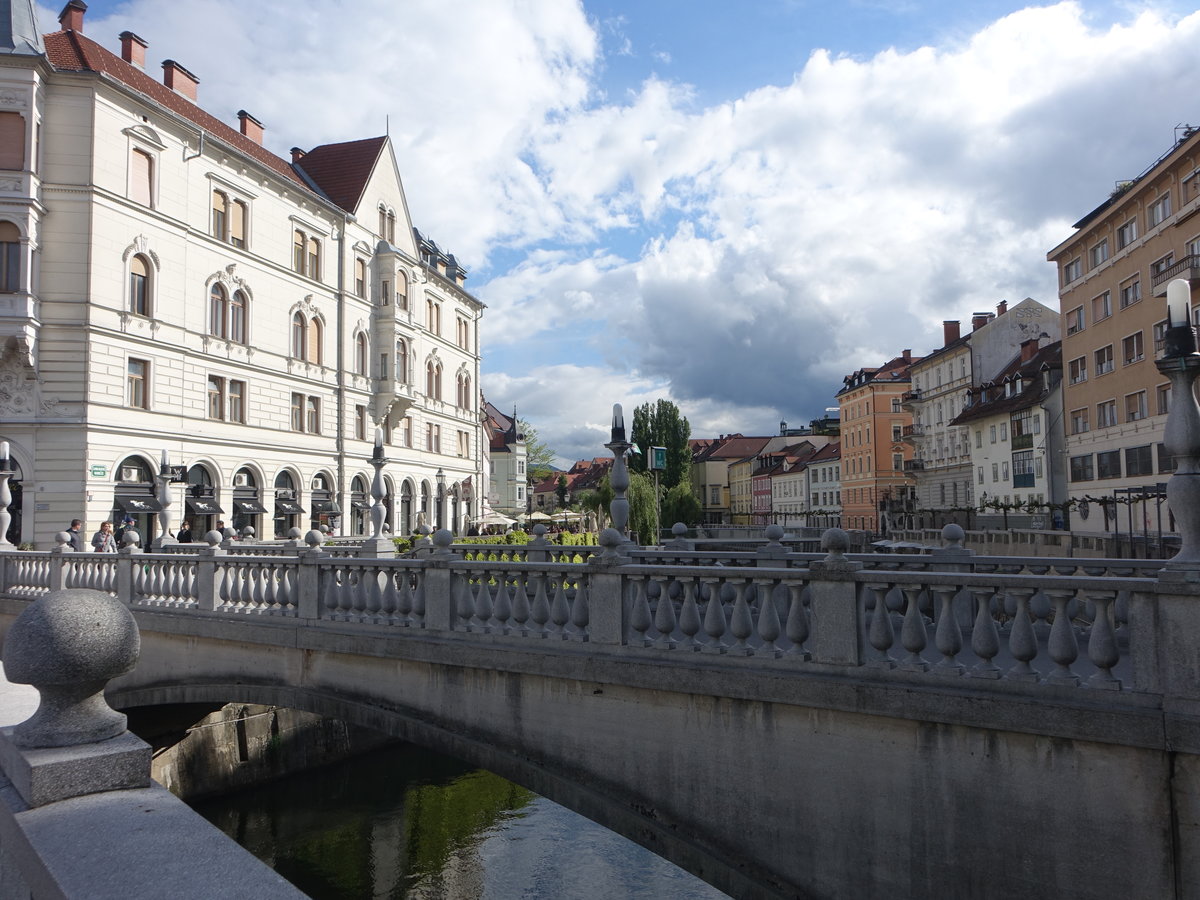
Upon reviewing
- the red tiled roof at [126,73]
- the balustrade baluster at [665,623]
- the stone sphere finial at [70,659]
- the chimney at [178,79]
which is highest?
the chimney at [178,79]

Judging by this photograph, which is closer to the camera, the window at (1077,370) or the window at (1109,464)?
the window at (1109,464)

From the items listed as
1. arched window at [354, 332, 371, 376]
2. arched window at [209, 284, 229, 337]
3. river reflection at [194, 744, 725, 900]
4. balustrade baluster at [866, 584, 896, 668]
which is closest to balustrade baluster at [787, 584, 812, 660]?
balustrade baluster at [866, 584, 896, 668]

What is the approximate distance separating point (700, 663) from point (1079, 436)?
41.4 meters

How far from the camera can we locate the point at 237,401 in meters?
34.0

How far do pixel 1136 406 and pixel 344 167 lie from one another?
128ft

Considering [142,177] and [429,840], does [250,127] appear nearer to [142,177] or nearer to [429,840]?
[142,177]

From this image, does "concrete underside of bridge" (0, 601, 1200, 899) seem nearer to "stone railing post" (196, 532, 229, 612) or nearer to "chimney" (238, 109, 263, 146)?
"stone railing post" (196, 532, 229, 612)

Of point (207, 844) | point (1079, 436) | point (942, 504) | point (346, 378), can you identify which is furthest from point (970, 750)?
point (942, 504)

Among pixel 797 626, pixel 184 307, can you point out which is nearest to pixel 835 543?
pixel 797 626

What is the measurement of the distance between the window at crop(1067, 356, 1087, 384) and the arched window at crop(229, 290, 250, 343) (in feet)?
126

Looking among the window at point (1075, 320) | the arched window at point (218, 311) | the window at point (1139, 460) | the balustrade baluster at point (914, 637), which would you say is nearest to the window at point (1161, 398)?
the window at point (1139, 460)

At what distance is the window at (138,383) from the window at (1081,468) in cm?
4005

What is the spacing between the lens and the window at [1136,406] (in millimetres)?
35766

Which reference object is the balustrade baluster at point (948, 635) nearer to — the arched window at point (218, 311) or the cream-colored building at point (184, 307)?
the cream-colored building at point (184, 307)
